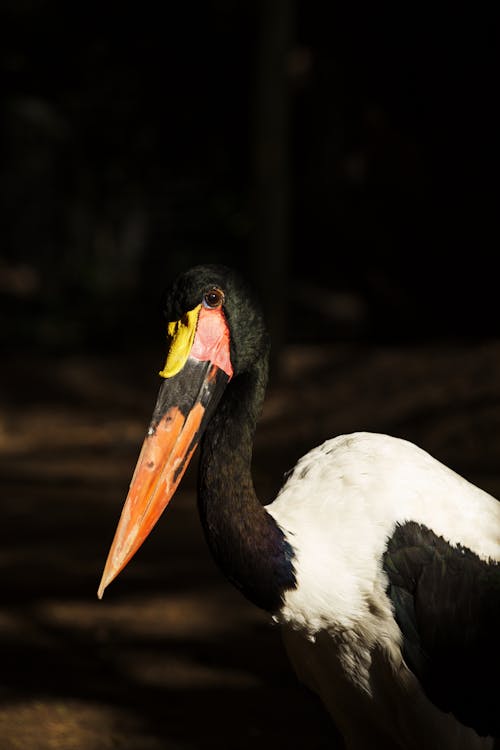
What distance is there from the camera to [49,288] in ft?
45.7

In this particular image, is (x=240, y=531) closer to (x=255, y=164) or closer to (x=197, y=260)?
(x=255, y=164)

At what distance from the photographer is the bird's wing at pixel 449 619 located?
2580 millimetres

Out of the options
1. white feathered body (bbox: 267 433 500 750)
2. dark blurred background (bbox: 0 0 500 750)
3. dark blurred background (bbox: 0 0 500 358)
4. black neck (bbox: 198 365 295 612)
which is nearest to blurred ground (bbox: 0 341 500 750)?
dark blurred background (bbox: 0 0 500 750)

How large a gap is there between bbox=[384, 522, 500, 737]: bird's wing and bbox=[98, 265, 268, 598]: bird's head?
527 mm

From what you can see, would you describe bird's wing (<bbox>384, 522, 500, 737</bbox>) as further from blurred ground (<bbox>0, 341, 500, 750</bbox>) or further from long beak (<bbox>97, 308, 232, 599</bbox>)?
blurred ground (<bbox>0, 341, 500, 750</bbox>)

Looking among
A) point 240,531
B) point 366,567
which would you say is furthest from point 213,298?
point 366,567

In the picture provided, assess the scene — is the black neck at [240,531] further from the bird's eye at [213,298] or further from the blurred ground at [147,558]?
the blurred ground at [147,558]

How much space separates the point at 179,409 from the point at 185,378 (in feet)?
0.24

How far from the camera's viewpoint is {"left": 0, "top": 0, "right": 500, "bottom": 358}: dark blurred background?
9.65 metres

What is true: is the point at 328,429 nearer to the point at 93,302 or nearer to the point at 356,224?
the point at 356,224

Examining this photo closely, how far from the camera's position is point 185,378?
8.54ft

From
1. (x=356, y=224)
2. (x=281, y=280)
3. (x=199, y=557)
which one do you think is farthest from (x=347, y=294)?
(x=199, y=557)

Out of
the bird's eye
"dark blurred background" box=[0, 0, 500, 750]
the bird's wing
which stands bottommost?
the bird's wing

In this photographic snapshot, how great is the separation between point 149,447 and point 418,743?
0.96 metres
